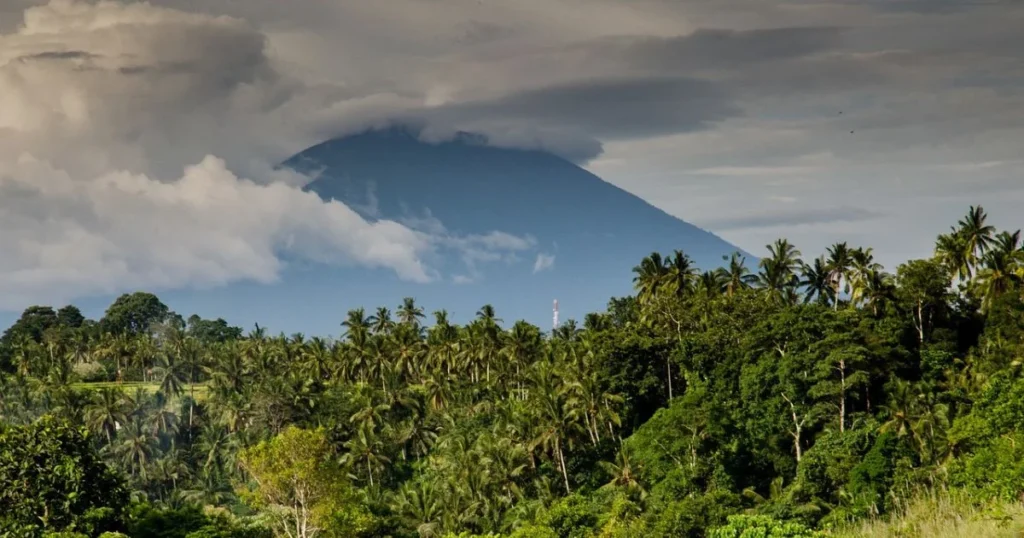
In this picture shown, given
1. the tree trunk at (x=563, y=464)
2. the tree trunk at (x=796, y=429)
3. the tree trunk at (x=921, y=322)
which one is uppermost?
the tree trunk at (x=921, y=322)

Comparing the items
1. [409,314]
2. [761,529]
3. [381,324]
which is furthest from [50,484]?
[409,314]

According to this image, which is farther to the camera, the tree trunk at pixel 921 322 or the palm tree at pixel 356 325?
the palm tree at pixel 356 325

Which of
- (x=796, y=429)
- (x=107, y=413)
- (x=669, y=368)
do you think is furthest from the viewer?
(x=107, y=413)

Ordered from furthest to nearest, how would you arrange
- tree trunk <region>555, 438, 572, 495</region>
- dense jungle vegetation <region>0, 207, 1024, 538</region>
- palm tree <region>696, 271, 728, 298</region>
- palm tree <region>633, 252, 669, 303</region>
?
1. palm tree <region>633, 252, 669, 303</region>
2. palm tree <region>696, 271, 728, 298</region>
3. tree trunk <region>555, 438, 572, 495</region>
4. dense jungle vegetation <region>0, 207, 1024, 538</region>

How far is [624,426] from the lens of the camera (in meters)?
82.3

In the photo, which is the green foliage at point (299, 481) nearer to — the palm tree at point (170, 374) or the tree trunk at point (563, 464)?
the tree trunk at point (563, 464)

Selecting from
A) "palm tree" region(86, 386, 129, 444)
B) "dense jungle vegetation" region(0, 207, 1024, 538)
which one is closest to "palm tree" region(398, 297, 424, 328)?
"dense jungle vegetation" region(0, 207, 1024, 538)

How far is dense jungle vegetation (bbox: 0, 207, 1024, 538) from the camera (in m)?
53.2

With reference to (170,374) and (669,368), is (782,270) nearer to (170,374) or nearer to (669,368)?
(669,368)

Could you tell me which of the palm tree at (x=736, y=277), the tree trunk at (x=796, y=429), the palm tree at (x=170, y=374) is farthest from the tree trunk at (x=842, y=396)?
the palm tree at (x=170, y=374)

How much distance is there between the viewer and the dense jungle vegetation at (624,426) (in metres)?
53.2

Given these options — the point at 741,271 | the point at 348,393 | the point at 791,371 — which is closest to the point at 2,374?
the point at 348,393

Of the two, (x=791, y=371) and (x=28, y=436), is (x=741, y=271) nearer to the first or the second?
(x=791, y=371)

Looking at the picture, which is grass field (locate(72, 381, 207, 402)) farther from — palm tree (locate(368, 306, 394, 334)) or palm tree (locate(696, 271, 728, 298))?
palm tree (locate(696, 271, 728, 298))
